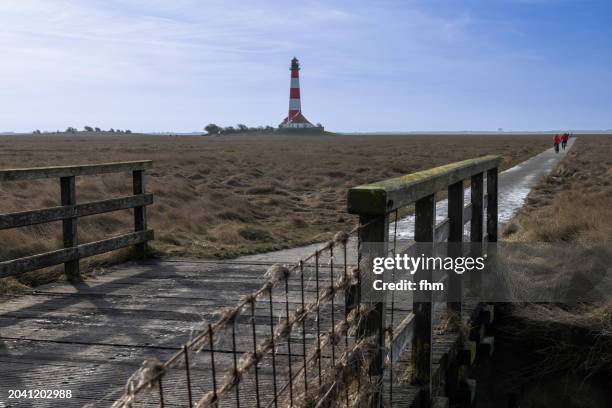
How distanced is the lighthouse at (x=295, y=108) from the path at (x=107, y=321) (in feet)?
368

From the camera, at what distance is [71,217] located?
256 inches

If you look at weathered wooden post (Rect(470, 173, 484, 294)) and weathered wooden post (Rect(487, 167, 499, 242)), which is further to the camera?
weathered wooden post (Rect(487, 167, 499, 242))

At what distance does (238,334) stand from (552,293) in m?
3.77

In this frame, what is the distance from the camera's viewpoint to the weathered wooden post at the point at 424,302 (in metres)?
3.98

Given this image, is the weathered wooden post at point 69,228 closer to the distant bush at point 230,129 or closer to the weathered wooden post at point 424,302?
the weathered wooden post at point 424,302

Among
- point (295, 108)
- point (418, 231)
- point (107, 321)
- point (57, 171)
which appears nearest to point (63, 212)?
point (57, 171)

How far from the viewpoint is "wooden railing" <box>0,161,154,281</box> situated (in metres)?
5.90

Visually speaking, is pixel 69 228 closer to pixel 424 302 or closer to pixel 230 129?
pixel 424 302

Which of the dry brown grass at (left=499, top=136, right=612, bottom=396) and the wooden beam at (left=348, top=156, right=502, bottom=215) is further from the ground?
the wooden beam at (left=348, top=156, right=502, bottom=215)

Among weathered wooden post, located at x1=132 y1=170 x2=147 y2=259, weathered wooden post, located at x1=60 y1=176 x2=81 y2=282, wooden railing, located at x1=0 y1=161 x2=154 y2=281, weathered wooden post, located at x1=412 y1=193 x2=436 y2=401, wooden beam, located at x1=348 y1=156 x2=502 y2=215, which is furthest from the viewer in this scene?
weathered wooden post, located at x1=132 y1=170 x2=147 y2=259

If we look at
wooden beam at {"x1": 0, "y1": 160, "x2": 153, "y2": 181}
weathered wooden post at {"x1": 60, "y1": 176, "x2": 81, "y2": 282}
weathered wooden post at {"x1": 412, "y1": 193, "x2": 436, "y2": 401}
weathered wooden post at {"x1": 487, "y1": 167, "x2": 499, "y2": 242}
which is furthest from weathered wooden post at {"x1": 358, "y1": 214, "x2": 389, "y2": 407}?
weathered wooden post at {"x1": 487, "y1": 167, "x2": 499, "y2": 242}

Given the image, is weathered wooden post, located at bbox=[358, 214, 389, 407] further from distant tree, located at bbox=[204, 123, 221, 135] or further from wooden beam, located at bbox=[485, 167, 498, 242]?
distant tree, located at bbox=[204, 123, 221, 135]

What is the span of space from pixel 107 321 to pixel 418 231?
8.36ft

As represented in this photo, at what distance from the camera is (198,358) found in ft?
13.6
